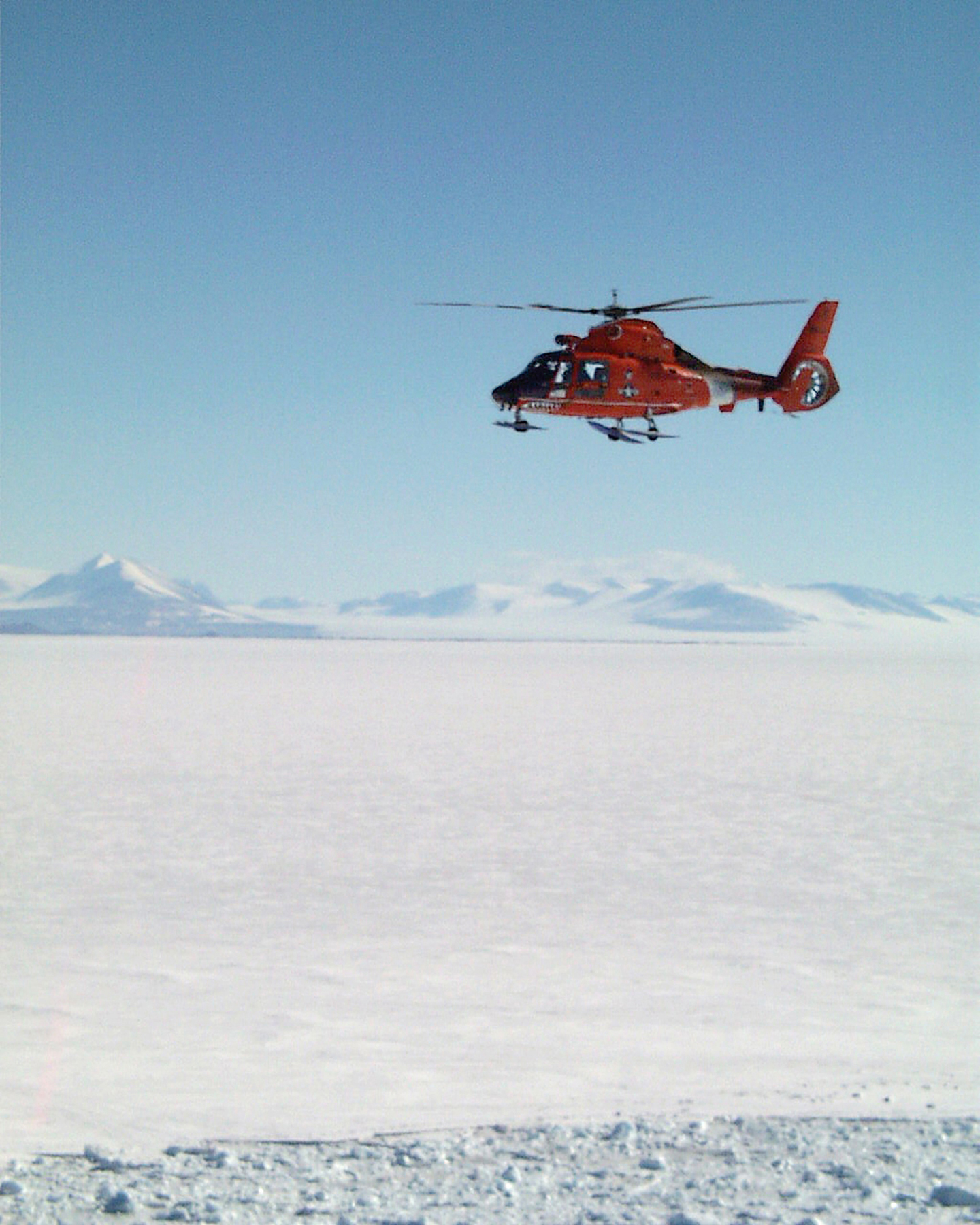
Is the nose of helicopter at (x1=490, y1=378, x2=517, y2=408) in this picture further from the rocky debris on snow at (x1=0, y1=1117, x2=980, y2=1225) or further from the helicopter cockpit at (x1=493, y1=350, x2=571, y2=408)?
the rocky debris on snow at (x1=0, y1=1117, x2=980, y2=1225)

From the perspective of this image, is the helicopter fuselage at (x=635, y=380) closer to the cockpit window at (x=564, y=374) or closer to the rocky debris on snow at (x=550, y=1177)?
the cockpit window at (x=564, y=374)

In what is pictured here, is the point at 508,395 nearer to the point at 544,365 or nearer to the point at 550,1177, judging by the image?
the point at 544,365

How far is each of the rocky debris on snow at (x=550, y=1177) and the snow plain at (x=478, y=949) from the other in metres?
0.03

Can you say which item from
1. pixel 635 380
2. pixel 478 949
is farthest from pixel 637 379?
pixel 478 949

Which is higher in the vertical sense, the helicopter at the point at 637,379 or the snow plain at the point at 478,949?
the helicopter at the point at 637,379

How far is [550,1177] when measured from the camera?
245 inches

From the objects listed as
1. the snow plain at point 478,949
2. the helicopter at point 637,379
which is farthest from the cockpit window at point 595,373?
the snow plain at point 478,949

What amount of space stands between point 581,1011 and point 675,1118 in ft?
6.70

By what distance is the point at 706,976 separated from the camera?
987cm

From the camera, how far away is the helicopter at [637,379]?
375 inches

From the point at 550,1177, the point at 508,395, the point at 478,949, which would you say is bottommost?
the point at 550,1177

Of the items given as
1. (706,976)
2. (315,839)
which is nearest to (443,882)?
(315,839)

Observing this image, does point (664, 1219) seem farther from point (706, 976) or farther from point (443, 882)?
point (443, 882)

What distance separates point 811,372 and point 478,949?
545cm
